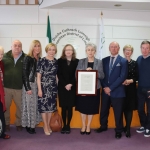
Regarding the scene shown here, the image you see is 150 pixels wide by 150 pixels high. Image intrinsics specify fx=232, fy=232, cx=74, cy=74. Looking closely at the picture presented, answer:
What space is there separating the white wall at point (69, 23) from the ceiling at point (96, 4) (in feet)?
0.57

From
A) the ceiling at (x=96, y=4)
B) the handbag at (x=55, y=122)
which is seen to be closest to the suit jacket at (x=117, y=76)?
the handbag at (x=55, y=122)

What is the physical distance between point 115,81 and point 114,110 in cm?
45

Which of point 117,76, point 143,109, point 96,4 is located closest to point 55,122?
point 117,76

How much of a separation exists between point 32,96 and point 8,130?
0.75 m

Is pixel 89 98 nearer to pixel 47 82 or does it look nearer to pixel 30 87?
pixel 47 82

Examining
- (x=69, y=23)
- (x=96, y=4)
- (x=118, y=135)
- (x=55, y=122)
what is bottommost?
(x=118, y=135)

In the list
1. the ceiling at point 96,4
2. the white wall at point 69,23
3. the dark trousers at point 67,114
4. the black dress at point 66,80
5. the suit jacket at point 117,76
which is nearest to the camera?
the suit jacket at point 117,76

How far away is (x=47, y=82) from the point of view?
3338mm

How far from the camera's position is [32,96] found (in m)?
3.38

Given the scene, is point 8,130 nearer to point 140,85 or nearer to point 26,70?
point 26,70

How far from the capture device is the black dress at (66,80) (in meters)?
3.34

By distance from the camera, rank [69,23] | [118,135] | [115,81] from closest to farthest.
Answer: [115,81]
[118,135]
[69,23]

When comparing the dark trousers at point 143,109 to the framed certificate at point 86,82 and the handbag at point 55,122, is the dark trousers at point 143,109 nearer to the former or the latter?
the framed certificate at point 86,82

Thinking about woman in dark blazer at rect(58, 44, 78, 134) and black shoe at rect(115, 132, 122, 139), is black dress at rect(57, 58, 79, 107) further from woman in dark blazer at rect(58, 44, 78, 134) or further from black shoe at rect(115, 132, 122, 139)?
black shoe at rect(115, 132, 122, 139)
